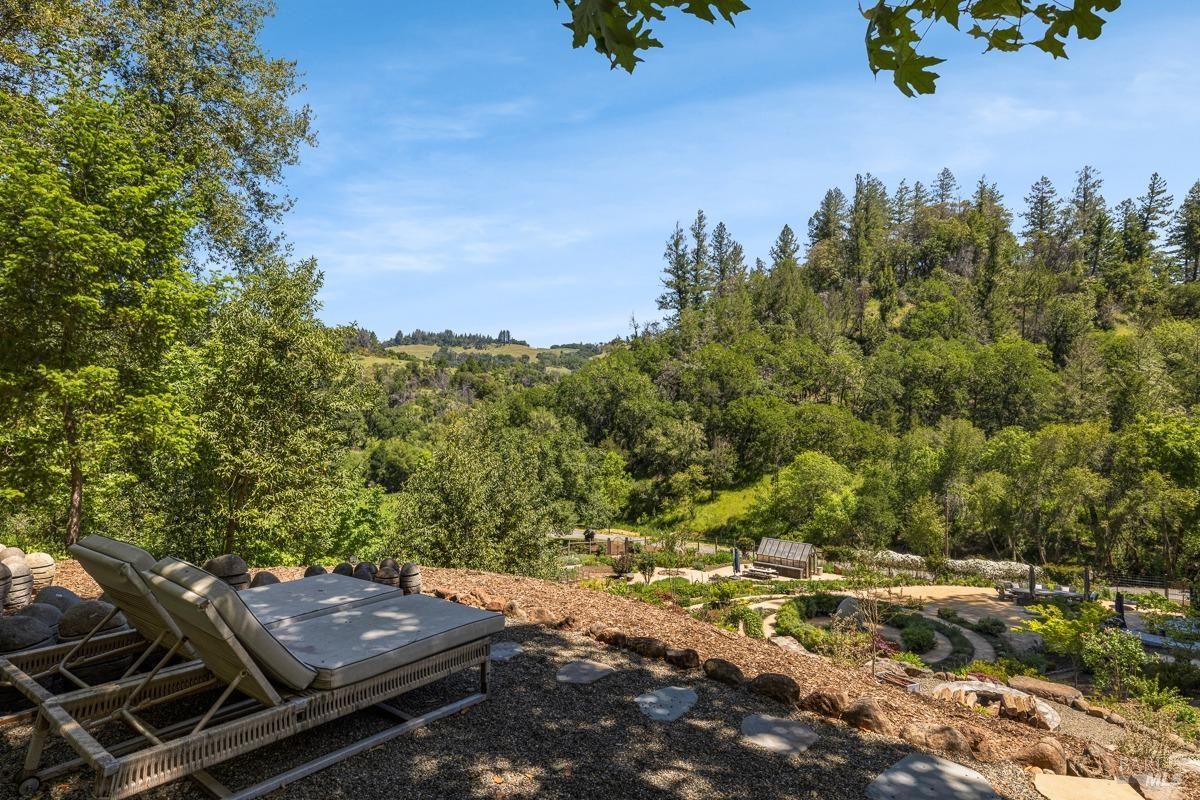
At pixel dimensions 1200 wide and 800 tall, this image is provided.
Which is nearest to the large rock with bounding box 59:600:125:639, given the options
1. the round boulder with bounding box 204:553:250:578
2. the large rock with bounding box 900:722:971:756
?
the round boulder with bounding box 204:553:250:578

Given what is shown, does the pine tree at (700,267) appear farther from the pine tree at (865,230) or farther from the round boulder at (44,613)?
the round boulder at (44,613)

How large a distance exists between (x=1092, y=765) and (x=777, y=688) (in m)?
1.81

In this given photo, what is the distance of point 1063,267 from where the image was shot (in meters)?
63.1

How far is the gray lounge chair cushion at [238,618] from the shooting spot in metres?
2.63

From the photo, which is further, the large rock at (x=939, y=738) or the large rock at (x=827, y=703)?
the large rock at (x=827, y=703)

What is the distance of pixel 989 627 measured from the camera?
52.2ft

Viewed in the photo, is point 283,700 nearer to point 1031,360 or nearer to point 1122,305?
point 1031,360

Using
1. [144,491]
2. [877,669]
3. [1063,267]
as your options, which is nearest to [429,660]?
[877,669]

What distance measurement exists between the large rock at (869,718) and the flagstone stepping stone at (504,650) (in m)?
2.37

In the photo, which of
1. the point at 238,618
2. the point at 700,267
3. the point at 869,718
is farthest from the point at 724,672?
the point at 700,267

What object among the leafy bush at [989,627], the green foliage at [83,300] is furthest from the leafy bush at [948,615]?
the green foliage at [83,300]

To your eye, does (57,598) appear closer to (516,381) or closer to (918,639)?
(918,639)

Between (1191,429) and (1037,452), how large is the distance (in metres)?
5.44

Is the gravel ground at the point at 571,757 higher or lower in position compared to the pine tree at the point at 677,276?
lower
